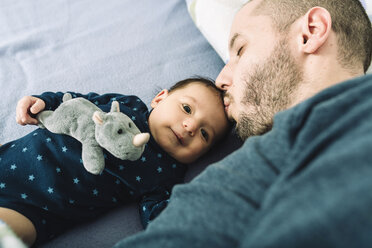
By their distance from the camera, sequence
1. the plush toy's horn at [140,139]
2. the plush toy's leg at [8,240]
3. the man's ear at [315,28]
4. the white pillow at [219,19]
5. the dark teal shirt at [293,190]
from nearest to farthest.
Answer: the dark teal shirt at [293,190] → the plush toy's leg at [8,240] → the plush toy's horn at [140,139] → the man's ear at [315,28] → the white pillow at [219,19]

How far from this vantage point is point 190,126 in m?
0.99

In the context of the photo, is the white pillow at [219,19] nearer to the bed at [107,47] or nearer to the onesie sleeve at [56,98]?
the bed at [107,47]

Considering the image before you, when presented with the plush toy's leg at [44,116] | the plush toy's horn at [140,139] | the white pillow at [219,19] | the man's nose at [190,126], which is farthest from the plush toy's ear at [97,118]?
the white pillow at [219,19]

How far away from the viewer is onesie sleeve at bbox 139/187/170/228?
907 mm

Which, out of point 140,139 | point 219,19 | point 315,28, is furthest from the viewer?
point 219,19

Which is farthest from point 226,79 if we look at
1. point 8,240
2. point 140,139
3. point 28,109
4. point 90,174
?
point 8,240

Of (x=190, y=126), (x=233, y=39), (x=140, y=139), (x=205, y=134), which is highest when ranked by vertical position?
(x=140, y=139)

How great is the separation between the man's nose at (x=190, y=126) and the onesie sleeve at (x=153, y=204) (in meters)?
0.24

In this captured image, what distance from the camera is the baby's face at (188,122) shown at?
3.33ft

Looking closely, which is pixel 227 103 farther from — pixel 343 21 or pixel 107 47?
pixel 107 47

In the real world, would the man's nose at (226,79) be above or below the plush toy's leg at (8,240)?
below

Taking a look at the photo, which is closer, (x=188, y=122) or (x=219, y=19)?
(x=188, y=122)

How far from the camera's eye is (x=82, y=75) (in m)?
1.37

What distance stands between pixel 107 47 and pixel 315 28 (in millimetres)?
1057
